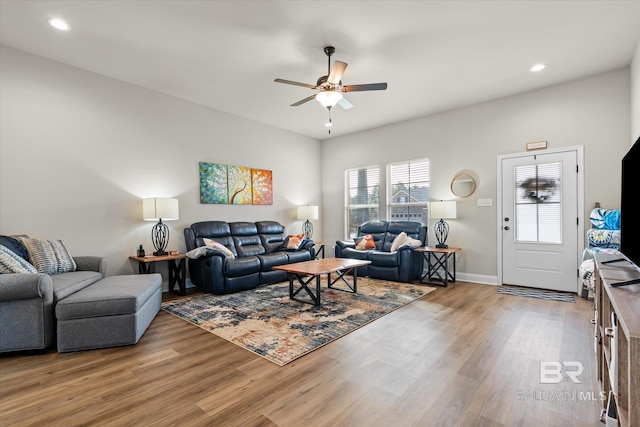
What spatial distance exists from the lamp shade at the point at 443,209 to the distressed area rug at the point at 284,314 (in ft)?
3.98

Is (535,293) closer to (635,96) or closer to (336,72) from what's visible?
(635,96)

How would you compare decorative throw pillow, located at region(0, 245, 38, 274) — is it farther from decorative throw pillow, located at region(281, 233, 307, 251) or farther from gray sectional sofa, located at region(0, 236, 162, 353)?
decorative throw pillow, located at region(281, 233, 307, 251)

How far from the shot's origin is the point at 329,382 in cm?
203

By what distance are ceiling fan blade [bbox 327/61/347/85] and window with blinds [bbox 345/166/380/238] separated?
3333 millimetres

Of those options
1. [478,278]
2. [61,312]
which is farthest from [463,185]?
[61,312]

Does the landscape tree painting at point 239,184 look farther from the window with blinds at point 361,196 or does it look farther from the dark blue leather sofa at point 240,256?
the window with blinds at point 361,196

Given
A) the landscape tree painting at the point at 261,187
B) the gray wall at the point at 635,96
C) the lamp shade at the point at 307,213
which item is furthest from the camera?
the lamp shade at the point at 307,213

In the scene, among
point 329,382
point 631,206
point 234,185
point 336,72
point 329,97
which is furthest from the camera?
point 234,185

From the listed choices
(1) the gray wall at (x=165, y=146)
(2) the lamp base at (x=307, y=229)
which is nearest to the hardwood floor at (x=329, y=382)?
(1) the gray wall at (x=165, y=146)

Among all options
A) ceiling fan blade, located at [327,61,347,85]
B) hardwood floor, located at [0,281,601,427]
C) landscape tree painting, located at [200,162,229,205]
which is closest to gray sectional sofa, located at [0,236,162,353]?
hardwood floor, located at [0,281,601,427]

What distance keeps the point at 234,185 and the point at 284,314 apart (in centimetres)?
289

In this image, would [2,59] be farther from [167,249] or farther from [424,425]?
[424,425]

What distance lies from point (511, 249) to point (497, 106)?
2.23m

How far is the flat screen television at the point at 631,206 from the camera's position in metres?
1.67
